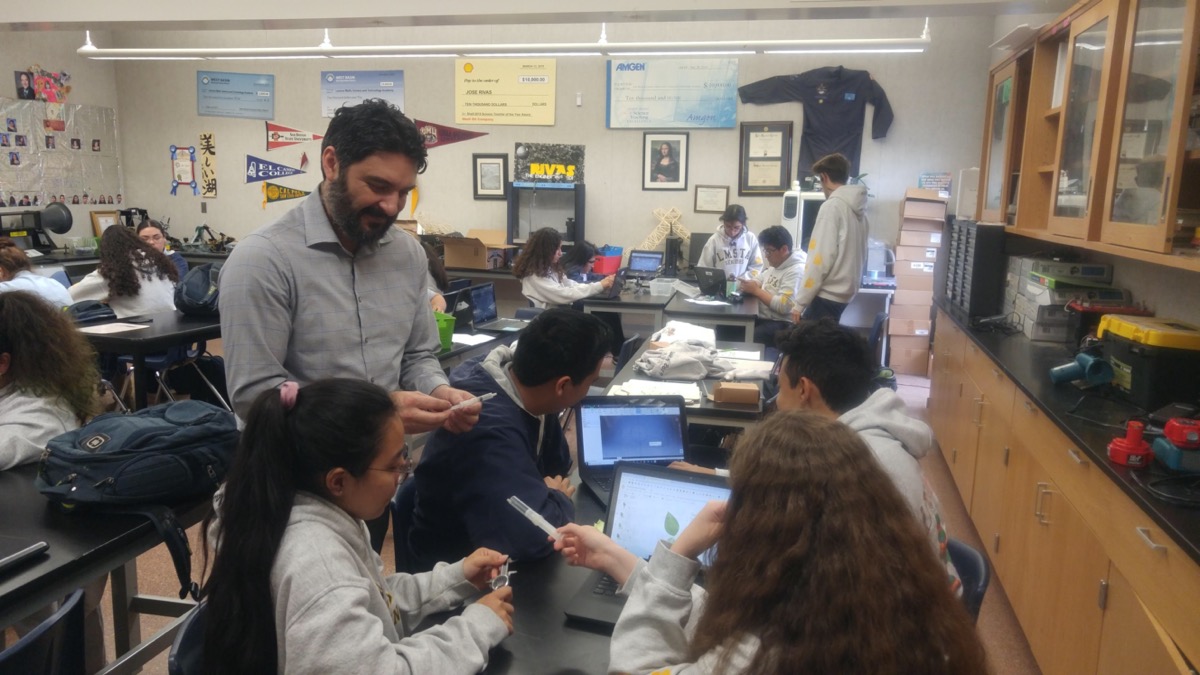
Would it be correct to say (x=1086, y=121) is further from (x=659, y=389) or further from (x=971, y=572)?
(x=971, y=572)

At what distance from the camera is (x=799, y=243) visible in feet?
21.3

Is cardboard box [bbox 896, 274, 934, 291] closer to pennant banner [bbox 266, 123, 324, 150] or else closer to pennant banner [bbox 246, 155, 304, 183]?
pennant banner [bbox 266, 123, 324, 150]

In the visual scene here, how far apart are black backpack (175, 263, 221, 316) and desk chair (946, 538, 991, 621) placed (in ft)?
12.0

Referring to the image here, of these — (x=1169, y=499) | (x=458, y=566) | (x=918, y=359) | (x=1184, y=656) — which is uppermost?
(x=1169, y=499)

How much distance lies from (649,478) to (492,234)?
621cm

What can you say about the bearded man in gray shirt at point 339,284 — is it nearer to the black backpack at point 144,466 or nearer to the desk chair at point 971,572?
the black backpack at point 144,466

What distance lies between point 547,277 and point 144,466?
361 centimetres

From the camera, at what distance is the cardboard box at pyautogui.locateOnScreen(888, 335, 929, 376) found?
6.34 meters

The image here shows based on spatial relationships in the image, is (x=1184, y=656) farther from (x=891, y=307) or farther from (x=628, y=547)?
(x=891, y=307)

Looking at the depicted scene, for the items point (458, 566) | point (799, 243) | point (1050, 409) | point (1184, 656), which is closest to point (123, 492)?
point (458, 566)

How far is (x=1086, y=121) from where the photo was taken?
2953 millimetres

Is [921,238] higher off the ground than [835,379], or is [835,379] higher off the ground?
[921,238]

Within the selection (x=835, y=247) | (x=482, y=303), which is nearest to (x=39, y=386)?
(x=482, y=303)

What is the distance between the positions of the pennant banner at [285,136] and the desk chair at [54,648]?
290 inches
